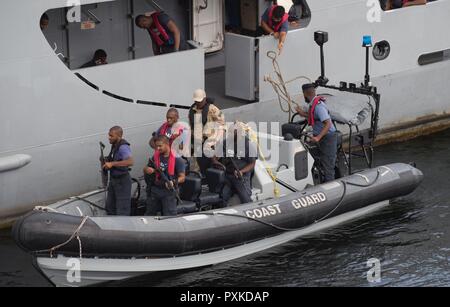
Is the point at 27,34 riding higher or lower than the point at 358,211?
higher

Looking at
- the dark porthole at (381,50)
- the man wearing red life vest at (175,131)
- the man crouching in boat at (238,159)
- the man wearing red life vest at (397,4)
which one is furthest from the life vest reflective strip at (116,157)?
the man wearing red life vest at (397,4)

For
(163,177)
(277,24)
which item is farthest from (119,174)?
(277,24)

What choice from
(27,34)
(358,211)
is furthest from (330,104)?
(27,34)

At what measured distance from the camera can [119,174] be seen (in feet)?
40.5

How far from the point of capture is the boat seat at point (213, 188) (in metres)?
12.8

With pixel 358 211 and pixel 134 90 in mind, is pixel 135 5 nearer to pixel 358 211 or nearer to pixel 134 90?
pixel 134 90

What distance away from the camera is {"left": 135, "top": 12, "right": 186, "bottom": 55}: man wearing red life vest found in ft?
47.8

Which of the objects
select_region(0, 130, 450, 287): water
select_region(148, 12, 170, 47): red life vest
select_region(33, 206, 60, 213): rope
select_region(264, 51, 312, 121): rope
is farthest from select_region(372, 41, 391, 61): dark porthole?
select_region(33, 206, 60, 213): rope

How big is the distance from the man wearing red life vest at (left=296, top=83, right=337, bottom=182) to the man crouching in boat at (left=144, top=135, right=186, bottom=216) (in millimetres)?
2045

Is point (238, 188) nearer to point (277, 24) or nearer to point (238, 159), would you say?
point (238, 159)

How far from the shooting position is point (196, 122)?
13.2 meters

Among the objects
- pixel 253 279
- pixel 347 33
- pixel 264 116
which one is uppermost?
pixel 347 33

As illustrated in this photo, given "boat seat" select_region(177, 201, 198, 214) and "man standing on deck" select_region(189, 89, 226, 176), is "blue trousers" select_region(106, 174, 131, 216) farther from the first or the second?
"man standing on deck" select_region(189, 89, 226, 176)
